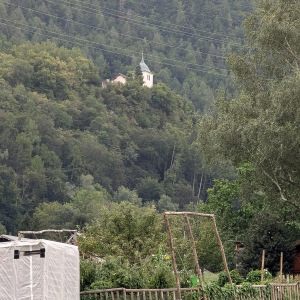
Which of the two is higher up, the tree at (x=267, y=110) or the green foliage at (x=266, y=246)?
the tree at (x=267, y=110)

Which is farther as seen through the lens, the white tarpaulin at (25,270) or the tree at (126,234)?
the tree at (126,234)

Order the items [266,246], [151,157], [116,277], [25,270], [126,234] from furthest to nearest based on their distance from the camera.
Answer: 1. [151,157]
2. [266,246]
3. [126,234]
4. [116,277]
5. [25,270]

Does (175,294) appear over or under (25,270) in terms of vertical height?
under

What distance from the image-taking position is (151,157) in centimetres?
15875

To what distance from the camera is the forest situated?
32.5 meters

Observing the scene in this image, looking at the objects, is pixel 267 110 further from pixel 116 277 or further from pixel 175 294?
pixel 175 294

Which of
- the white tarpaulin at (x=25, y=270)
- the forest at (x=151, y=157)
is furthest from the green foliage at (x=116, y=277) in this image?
the white tarpaulin at (x=25, y=270)

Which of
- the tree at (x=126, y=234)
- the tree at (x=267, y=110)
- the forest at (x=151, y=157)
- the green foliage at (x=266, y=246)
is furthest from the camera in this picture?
the green foliage at (x=266, y=246)

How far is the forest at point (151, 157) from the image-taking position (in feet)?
107

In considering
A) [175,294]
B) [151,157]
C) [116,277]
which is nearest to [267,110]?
[116,277]

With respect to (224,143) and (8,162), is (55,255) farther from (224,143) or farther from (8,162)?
(8,162)

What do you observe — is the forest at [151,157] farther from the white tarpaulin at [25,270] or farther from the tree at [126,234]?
the white tarpaulin at [25,270]

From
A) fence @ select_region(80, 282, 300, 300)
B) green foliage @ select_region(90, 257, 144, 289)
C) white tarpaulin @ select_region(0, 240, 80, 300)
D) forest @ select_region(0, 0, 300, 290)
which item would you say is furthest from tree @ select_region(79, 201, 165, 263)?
white tarpaulin @ select_region(0, 240, 80, 300)

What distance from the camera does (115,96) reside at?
562 feet
